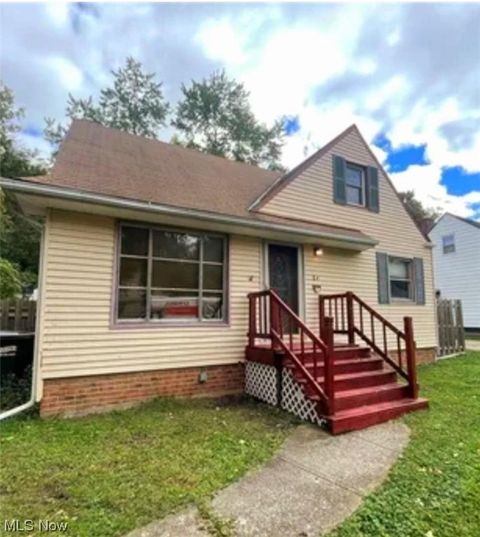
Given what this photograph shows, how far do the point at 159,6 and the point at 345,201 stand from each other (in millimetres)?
5681

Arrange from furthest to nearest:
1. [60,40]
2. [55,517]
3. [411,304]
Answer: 1. [411,304]
2. [60,40]
3. [55,517]

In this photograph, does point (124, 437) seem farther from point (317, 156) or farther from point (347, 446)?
point (317, 156)

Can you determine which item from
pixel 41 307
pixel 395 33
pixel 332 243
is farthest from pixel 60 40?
pixel 332 243

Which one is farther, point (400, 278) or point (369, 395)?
point (400, 278)

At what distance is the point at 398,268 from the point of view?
9742mm

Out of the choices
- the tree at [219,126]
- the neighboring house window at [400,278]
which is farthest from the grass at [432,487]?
the tree at [219,126]

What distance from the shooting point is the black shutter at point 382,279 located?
29.5ft

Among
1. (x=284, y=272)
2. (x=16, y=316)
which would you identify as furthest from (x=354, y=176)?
(x=16, y=316)

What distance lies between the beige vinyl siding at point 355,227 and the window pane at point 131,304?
319 cm

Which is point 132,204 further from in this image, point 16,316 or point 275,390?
point 16,316

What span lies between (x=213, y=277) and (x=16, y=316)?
5.23 meters

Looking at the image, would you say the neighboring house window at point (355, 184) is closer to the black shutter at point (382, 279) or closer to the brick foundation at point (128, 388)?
the black shutter at point (382, 279)

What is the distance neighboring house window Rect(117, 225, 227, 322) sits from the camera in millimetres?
5969

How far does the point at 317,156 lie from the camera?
8820 millimetres
